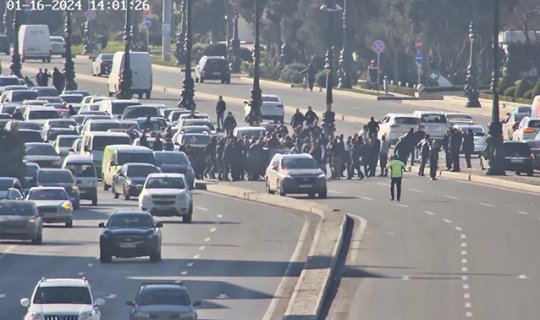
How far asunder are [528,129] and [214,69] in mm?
41038

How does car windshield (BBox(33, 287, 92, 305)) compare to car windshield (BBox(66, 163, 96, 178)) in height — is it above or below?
above

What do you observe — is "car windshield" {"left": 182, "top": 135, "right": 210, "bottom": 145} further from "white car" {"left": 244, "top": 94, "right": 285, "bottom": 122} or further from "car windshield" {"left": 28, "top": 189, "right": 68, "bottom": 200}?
"car windshield" {"left": 28, "top": 189, "right": 68, "bottom": 200}

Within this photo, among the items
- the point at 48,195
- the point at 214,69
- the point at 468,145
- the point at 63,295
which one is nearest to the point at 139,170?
the point at 48,195

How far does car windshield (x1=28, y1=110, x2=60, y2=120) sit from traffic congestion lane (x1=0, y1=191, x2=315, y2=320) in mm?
23724

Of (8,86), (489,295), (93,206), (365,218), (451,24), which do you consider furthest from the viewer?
(451,24)

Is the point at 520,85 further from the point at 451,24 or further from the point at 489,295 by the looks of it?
the point at 489,295

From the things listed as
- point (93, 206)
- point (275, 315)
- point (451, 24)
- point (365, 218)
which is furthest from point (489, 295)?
point (451, 24)

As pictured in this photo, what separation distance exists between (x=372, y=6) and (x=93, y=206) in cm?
6390

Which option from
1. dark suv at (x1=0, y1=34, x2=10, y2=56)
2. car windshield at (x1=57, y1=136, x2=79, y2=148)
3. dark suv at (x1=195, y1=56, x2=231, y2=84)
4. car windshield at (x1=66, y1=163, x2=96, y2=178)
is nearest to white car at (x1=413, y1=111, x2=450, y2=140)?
car windshield at (x1=57, y1=136, x2=79, y2=148)

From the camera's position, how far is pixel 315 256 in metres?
40.1

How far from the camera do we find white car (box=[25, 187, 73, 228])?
5009cm

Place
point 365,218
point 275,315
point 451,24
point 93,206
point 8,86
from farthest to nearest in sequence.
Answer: point 451,24 < point 8,86 < point 93,206 < point 365,218 < point 275,315

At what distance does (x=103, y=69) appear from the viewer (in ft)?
383

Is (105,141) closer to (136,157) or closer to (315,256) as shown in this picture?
(136,157)
